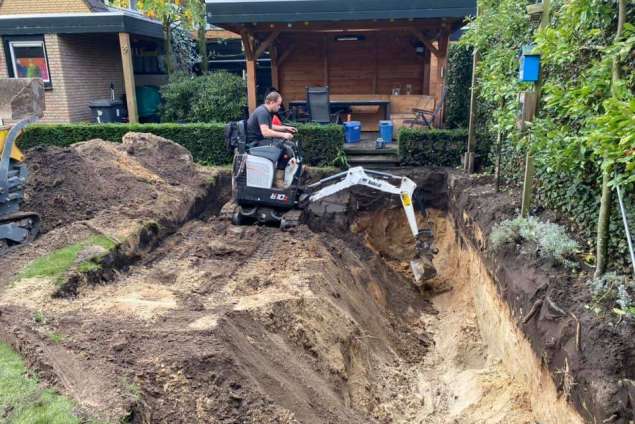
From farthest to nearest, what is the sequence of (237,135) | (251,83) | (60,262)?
(251,83), (237,135), (60,262)

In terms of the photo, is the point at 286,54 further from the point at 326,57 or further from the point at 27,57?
the point at 27,57

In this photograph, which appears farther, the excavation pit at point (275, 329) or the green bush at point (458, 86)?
the green bush at point (458, 86)

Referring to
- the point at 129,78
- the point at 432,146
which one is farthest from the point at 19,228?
the point at 432,146

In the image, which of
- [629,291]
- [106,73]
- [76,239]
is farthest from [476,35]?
[106,73]

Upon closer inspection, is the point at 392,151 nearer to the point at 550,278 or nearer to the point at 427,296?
the point at 427,296

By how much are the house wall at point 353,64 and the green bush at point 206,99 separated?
2.60 m

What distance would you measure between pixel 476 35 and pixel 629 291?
5.59 metres

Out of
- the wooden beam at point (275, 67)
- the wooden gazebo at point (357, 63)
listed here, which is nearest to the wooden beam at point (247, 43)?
the wooden gazebo at point (357, 63)

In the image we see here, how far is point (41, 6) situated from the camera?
1602 cm

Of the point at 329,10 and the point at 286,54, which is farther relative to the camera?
the point at 286,54

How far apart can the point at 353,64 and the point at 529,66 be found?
425 inches

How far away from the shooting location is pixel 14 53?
15547 mm

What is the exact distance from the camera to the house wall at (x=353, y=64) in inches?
638

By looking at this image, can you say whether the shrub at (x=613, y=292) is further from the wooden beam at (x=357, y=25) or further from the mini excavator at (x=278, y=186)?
the wooden beam at (x=357, y=25)
